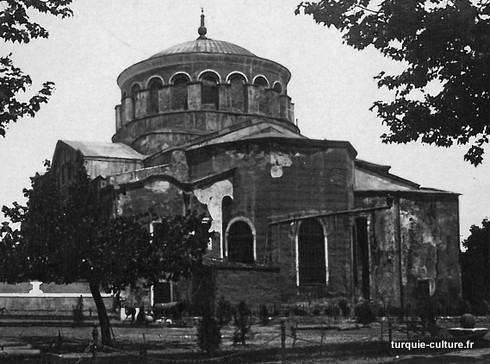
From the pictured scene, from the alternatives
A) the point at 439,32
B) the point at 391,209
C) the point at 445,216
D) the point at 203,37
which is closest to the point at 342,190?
the point at 391,209

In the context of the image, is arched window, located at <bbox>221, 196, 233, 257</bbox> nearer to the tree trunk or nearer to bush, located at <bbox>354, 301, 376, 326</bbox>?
bush, located at <bbox>354, 301, 376, 326</bbox>

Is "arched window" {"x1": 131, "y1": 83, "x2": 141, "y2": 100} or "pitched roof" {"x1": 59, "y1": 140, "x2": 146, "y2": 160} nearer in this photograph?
"pitched roof" {"x1": 59, "y1": 140, "x2": 146, "y2": 160}

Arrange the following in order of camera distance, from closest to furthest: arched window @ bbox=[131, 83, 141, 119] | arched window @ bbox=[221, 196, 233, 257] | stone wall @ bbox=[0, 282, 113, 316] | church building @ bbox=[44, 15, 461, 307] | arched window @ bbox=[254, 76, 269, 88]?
stone wall @ bbox=[0, 282, 113, 316] < church building @ bbox=[44, 15, 461, 307] < arched window @ bbox=[221, 196, 233, 257] < arched window @ bbox=[254, 76, 269, 88] < arched window @ bbox=[131, 83, 141, 119]

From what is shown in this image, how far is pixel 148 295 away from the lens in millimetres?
30250

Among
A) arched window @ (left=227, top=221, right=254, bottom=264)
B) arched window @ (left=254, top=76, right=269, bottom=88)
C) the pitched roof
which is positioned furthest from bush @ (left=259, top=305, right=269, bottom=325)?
arched window @ (left=254, top=76, right=269, bottom=88)

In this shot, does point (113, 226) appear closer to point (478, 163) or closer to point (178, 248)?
point (178, 248)

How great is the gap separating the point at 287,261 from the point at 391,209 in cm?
581

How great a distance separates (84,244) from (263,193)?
1463 cm

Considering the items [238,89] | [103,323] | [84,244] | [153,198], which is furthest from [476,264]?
[84,244]

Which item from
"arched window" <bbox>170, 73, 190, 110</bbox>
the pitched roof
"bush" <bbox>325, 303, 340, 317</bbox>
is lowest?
"bush" <bbox>325, 303, 340, 317</bbox>

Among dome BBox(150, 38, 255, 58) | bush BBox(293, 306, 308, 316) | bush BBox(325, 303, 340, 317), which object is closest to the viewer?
bush BBox(293, 306, 308, 316)

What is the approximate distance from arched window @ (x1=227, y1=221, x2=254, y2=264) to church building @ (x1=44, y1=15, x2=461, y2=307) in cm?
4

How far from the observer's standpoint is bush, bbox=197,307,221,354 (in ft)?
52.4

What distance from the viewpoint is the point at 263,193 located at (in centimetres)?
3198
